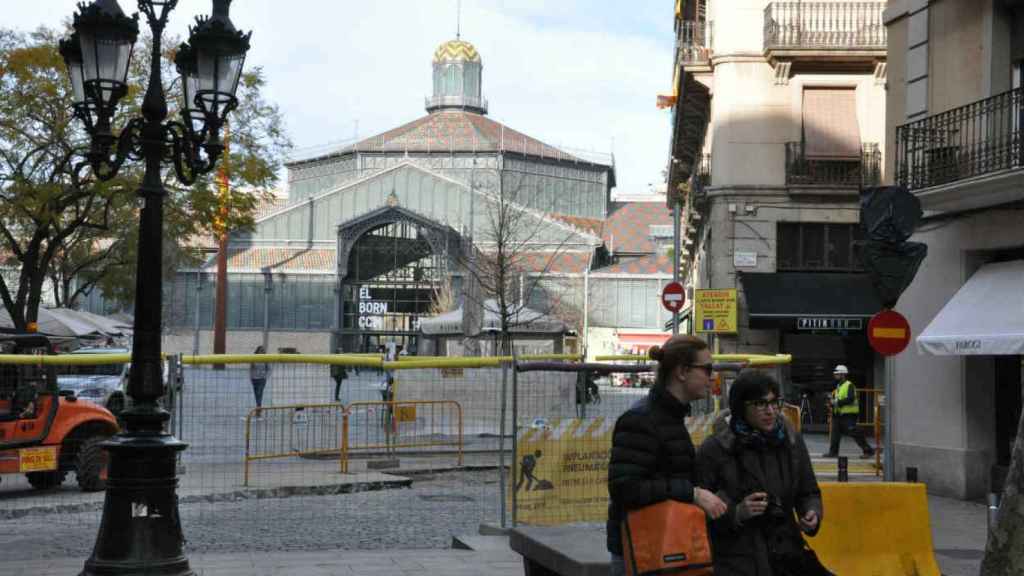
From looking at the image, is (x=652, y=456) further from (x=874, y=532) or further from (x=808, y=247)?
(x=808, y=247)

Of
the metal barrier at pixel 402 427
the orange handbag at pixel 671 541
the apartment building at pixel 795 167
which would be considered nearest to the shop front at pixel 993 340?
the metal barrier at pixel 402 427

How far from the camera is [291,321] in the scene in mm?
81750

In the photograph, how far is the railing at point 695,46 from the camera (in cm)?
3347

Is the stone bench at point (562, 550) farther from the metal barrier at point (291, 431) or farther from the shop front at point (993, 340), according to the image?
the shop front at point (993, 340)

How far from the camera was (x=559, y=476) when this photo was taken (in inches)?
440

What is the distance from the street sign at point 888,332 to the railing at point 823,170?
65.8 ft

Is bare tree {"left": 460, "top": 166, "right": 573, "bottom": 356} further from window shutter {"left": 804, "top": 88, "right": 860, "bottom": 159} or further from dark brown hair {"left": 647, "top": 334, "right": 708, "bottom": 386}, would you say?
dark brown hair {"left": 647, "top": 334, "right": 708, "bottom": 386}

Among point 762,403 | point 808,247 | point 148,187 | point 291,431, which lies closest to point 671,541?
point 762,403

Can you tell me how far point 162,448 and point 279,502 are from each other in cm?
623

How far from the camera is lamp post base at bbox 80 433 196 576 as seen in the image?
8422 mm

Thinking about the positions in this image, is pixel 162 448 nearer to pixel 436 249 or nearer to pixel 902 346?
pixel 902 346

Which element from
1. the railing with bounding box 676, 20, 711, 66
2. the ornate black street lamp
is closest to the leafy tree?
the railing with bounding box 676, 20, 711, 66

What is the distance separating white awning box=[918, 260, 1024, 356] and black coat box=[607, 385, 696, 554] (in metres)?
9.81

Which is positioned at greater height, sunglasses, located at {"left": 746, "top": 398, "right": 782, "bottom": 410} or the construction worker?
sunglasses, located at {"left": 746, "top": 398, "right": 782, "bottom": 410}
